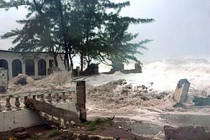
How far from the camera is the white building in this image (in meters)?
24.3

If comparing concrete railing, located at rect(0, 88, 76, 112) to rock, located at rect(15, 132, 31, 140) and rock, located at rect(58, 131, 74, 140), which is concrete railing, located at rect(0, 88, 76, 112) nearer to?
rock, located at rect(15, 132, 31, 140)

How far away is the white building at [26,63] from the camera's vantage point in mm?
24297

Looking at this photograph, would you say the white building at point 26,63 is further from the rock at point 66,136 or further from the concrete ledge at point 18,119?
the rock at point 66,136

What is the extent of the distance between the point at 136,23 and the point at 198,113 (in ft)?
38.5

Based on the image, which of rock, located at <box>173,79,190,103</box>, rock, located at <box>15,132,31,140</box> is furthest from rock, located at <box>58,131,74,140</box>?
rock, located at <box>173,79,190,103</box>

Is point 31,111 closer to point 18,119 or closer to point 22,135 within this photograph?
point 18,119

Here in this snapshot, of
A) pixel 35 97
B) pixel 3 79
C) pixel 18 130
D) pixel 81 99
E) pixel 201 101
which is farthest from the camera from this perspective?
pixel 3 79

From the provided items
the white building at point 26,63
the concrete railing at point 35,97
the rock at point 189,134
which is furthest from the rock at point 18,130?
the white building at point 26,63

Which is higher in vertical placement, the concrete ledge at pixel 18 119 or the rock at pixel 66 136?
the concrete ledge at pixel 18 119

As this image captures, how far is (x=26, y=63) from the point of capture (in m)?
26.6

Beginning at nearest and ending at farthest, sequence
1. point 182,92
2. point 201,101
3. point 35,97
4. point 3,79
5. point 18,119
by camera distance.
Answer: point 18,119 < point 35,97 < point 201,101 < point 182,92 < point 3,79

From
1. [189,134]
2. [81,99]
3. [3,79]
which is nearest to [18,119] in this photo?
[81,99]

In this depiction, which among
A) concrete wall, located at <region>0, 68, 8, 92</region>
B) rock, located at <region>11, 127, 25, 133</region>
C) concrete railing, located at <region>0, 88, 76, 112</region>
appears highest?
concrete wall, located at <region>0, 68, 8, 92</region>

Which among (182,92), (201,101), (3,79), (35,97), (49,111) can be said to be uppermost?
(3,79)
